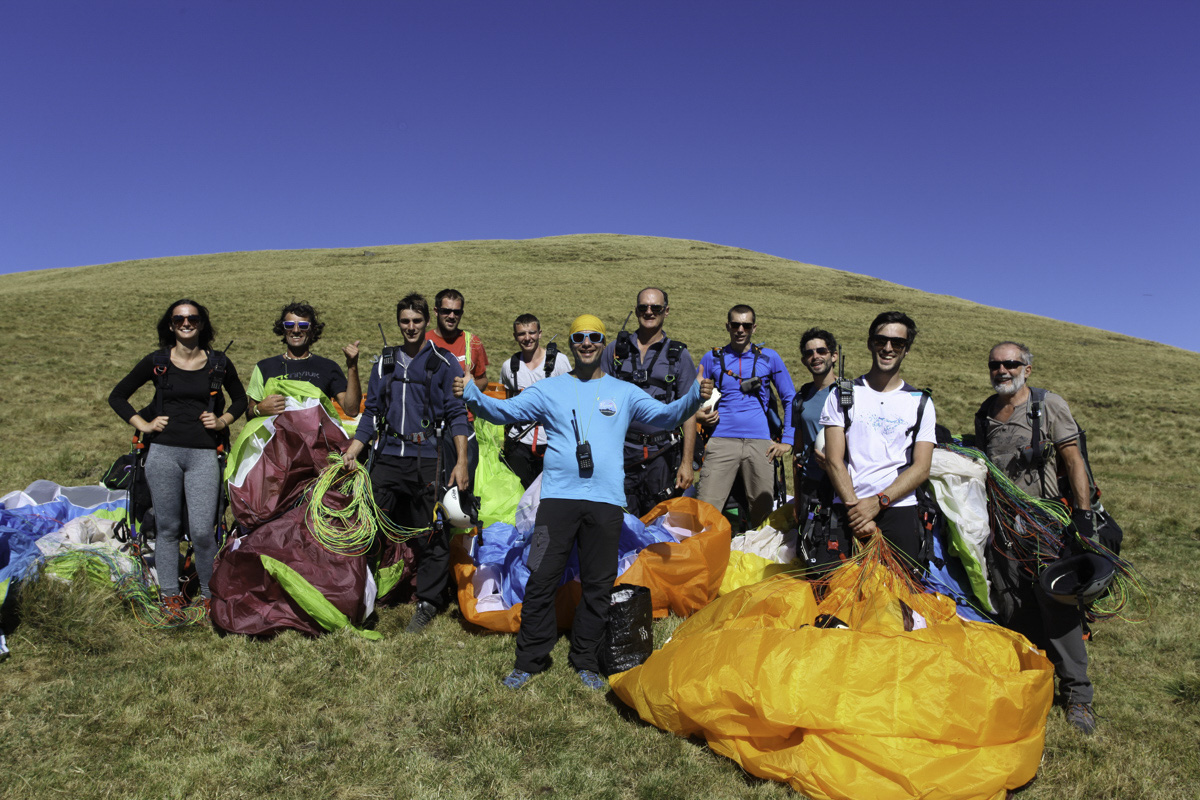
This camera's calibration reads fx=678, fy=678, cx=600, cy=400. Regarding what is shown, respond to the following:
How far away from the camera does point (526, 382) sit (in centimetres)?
546

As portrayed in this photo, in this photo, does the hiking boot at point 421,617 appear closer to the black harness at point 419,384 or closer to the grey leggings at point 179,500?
the black harness at point 419,384

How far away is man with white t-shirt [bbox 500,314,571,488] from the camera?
525 cm

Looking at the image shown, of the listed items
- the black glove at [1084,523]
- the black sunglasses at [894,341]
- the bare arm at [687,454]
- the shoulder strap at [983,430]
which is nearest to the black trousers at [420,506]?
the bare arm at [687,454]

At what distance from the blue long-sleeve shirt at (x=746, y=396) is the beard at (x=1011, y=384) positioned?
1.59 meters

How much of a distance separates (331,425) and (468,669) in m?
1.86

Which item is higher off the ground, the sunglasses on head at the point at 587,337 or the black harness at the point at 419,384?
the sunglasses on head at the point at 587,337

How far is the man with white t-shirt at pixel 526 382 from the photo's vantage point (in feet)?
17.2

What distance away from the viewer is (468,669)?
12.0 ft

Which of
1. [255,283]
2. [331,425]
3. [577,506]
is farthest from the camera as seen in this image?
[255,283]

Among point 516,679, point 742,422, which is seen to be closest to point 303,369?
point 516,679

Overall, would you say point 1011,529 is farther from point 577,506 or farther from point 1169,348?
point 1169,348

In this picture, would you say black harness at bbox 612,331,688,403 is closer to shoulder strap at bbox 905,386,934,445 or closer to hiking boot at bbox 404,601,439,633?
shoulder strap at bbox 905,386,934,445

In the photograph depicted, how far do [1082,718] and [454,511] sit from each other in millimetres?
3303

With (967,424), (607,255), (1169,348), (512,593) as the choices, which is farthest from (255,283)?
(1169,348)
